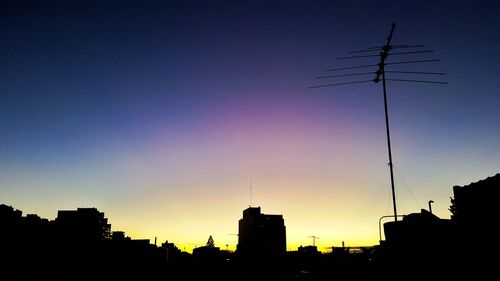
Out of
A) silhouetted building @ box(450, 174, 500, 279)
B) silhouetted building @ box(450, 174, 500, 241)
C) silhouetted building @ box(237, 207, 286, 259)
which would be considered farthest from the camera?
silhouetted building @ box(237, 207, 286, 259)

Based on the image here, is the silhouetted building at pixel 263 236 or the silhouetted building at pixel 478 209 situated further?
the silhouetted building at pixel 263 236

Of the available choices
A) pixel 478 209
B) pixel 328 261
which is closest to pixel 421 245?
pixel 478 209

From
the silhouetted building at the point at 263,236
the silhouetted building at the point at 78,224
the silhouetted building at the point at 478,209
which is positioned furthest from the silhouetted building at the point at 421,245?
the silhouetted building at the point at 263,236

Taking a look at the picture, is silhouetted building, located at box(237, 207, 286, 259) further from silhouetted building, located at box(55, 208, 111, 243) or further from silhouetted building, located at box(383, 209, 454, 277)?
silhouetted building, located at box(383, 209, 454, 277)

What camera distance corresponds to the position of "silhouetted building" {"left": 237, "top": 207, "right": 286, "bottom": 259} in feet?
289

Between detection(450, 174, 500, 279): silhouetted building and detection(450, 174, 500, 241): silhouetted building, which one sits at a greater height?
detection(450, 174, 500, 241): silhouetted building

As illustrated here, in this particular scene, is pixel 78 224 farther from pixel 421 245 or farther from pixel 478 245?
pixel 478 245

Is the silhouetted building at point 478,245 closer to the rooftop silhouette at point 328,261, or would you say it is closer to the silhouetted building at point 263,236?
the rooftop silhouette at point 328,261

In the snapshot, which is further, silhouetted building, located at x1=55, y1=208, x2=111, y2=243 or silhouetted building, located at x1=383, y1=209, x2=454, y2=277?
silhouetted building, located at x1=55, y1=208, x2=111, y2=243

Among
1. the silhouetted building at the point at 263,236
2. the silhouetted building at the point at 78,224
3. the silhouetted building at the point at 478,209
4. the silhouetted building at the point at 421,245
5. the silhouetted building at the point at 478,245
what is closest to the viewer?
the silhouetted building at the point at 478,245

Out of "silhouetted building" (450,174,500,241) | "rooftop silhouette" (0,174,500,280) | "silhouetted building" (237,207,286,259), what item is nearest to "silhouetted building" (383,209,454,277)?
"rooftop silhouette" (0,174,500,280)

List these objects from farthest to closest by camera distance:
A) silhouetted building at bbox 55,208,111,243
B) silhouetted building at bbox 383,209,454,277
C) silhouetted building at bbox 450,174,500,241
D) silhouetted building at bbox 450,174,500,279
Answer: silhouetted building at bbox 55,208,111,243 < silhouetted building at bbox 383,209,454,277 < silhouetted building at bbox 450,174,500,241 < silhouetted building at bbox 450,174,500,279

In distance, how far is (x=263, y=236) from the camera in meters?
89.3

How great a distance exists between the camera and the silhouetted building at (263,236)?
88.0 m
